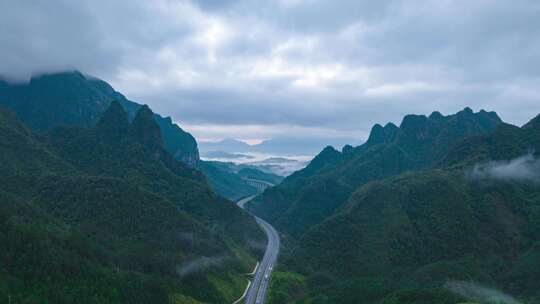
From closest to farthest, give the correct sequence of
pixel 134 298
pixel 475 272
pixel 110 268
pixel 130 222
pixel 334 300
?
pixel 134 298 < pixel 110 268 < pixel 334 300 < pixel 475 272 < pixel 130 222

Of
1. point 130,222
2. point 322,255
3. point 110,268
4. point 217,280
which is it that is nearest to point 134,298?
point 110,268

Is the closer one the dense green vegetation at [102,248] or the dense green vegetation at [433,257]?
the dense green vegetation at [102,248]

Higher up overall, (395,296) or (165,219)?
(165,219)

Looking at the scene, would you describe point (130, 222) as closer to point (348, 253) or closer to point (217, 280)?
point (217, 280)

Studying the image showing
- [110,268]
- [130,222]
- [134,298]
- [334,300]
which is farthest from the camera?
[130,222]

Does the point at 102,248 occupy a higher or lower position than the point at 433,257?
higher

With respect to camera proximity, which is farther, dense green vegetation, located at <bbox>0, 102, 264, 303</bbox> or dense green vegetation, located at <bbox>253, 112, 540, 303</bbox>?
dense green vegetation, located at <bbox>253, 112, 540, 303</bbox>

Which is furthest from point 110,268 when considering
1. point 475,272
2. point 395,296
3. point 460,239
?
point 460,239

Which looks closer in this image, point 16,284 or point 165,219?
point 16,284

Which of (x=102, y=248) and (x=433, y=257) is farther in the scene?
(x=433, y=257)
